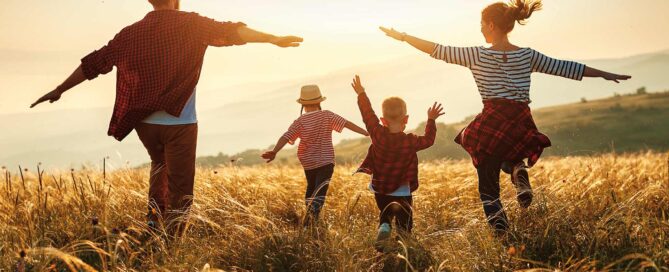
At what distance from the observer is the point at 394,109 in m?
5.61

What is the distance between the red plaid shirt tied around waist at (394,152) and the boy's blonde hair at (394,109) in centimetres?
11

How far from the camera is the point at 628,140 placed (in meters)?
51.2

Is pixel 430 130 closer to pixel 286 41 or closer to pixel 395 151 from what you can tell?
pixel 395 151

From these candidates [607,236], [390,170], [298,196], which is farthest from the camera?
[298,196]

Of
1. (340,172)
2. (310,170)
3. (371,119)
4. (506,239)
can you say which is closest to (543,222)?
(506,239)

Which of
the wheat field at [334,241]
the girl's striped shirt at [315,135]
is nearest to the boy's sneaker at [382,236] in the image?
the wheat field at [334,241]

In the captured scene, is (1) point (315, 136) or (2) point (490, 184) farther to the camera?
(1) point (315, 136)

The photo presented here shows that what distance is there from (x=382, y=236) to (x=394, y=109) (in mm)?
1135

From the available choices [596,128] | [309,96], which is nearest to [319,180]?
[309,96]

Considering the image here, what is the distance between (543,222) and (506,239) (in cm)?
35

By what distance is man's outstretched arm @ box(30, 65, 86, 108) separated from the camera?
18.5ft

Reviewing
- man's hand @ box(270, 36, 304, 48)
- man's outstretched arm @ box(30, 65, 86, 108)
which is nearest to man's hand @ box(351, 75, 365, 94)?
man's hand @ box(270, 36, 304, 48)

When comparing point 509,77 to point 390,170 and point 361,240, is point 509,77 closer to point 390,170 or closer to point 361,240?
point 390,170

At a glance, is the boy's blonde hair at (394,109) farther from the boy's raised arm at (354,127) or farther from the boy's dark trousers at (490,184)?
the boy's raised arm at (354,127)
